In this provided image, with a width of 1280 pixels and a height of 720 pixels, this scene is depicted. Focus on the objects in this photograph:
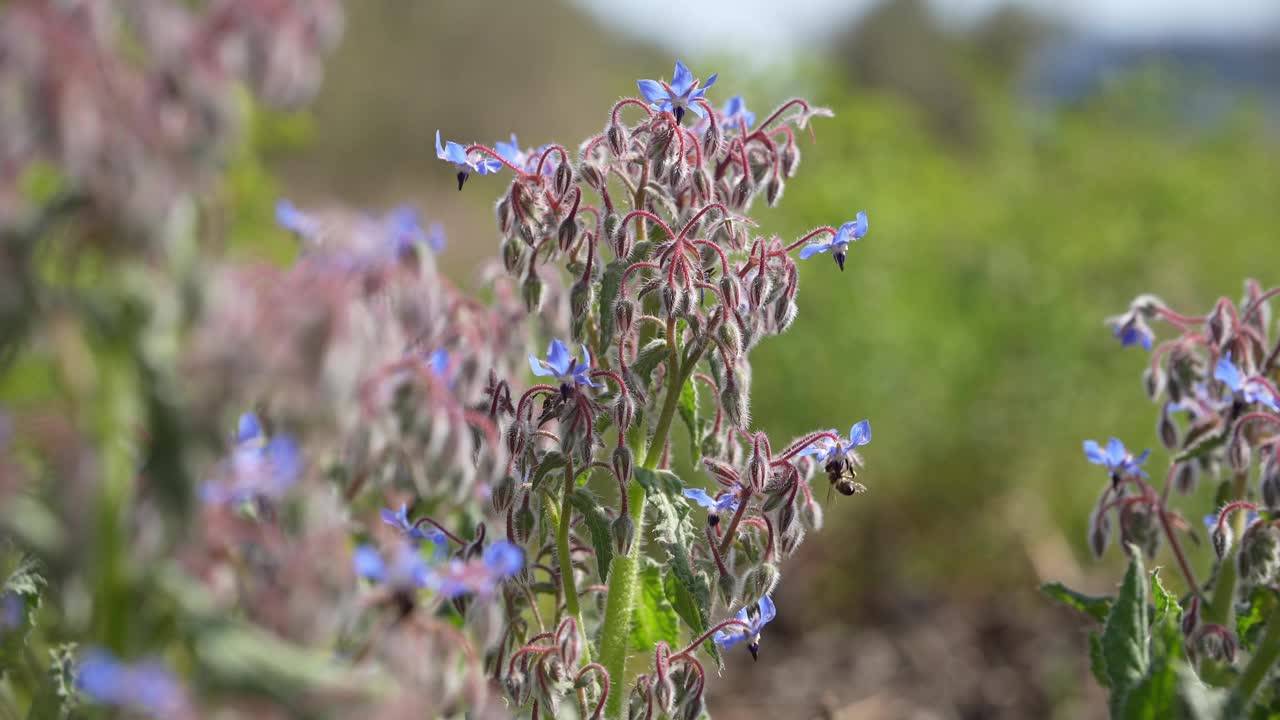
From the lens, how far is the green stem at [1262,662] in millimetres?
1415

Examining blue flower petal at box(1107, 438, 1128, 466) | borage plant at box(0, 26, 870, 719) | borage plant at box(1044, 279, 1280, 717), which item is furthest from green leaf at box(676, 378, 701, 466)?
blue flower petal at box(1107, 438, 1128, 466)

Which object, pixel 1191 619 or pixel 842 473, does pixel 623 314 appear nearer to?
pixel 842 473

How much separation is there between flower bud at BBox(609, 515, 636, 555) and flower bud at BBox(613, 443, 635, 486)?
0.05 m

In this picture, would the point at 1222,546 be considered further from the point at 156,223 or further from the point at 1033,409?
the point at 1033,409

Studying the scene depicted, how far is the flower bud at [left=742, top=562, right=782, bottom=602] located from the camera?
1.48 metres

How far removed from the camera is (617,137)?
148cm

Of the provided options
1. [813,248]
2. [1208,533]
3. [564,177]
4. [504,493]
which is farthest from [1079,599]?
[564,177]

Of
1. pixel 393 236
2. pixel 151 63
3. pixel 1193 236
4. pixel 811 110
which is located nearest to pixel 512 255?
pixel 393 236

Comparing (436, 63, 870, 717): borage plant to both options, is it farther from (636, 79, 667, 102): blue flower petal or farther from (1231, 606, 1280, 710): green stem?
(1231, 606, 1280, 710): green stem

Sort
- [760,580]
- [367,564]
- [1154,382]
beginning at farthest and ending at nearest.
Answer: [1154,382] → [760,580] → [367,564]

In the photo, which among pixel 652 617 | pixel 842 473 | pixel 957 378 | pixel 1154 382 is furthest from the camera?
pixel 957 378

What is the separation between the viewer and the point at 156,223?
803 mm

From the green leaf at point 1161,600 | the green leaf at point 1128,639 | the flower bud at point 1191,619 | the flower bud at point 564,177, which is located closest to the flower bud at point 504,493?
the flower bud at point 564,177

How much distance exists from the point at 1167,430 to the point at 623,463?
1009 mm
